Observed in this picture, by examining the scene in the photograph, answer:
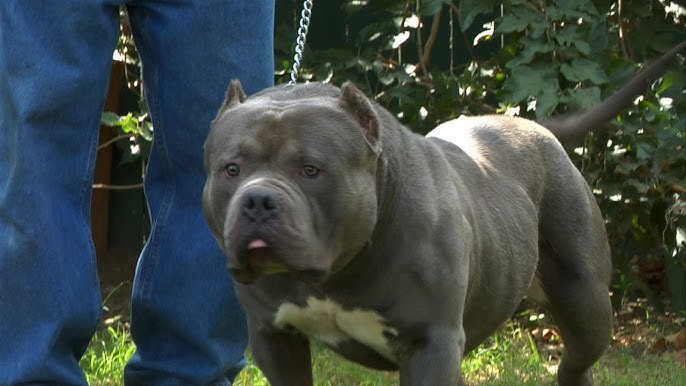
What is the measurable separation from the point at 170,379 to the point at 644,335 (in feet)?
9.80

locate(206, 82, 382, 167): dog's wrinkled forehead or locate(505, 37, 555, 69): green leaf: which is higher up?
locate(206, 82, 382, 167): dog's wrinkled forehead

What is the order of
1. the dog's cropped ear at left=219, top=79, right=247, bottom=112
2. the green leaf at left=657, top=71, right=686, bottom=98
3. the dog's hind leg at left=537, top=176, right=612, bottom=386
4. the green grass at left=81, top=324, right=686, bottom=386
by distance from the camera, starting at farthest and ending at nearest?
the green leaf at left=657, top=71, right=686, bottom=98 → the green grass at left=81, top=324, right=686, bottom=386 → the dog's hind leg at left=537, top=176, right=612, bottom=386 → the dog's cropped ear at left=219, top=79, right=247, bottom=112

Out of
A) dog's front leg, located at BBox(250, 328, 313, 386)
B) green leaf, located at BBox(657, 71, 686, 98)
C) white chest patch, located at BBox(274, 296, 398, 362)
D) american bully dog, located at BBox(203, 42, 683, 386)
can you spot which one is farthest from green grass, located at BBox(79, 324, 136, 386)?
green leaf, located at BBox(657, 71, 686, 98)

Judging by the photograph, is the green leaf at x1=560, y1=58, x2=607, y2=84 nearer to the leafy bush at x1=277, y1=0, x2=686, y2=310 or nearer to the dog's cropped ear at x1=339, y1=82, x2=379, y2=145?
the leafy bush at x1=277, y1=0, x2=686, y2=310

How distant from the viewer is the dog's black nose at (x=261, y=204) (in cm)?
318

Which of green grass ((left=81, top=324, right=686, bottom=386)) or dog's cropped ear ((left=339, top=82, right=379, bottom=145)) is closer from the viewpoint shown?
dog's cropped ear ((left=339, top=82, right=379, bottom=145))

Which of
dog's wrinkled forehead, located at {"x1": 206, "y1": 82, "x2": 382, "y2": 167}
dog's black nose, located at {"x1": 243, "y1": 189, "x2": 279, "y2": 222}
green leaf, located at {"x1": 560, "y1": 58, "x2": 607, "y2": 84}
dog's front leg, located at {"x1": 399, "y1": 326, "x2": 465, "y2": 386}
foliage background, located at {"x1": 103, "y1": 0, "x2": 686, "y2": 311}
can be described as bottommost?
foliage background, located at {"x1": 103, "y1": 0, "x2": 686, "y2": 311}

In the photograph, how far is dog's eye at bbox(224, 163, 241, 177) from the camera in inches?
132

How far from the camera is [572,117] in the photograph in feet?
16.8

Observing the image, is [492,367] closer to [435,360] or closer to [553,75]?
[553,75]

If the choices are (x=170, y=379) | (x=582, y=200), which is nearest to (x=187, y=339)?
(x=170, y=379)

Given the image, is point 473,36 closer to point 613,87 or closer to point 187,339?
point 613,87

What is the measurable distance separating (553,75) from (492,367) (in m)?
1.27

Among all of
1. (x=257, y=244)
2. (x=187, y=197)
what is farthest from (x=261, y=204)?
(x=187, y=197)
